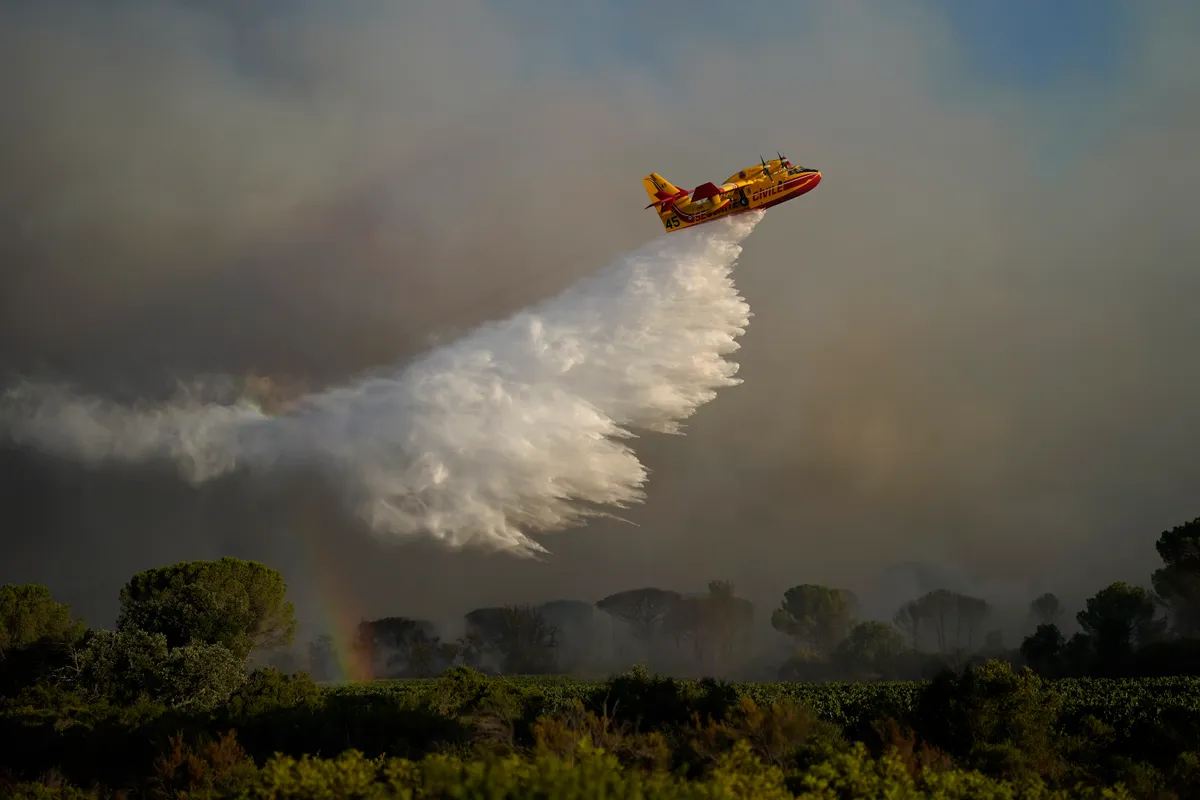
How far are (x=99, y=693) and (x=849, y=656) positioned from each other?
10708 centimetres

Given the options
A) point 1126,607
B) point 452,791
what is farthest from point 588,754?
point 1126,607

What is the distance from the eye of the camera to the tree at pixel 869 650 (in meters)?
135

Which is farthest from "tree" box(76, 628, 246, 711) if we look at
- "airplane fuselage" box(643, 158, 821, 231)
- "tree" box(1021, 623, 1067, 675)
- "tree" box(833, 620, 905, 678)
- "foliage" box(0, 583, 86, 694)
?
"tree" box(833, 620, 905, 678)

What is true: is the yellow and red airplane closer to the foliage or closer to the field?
the field

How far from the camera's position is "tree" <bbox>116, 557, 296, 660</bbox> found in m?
70.2

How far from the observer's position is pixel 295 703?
44.6m

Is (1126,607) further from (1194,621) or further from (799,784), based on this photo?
(799,784)

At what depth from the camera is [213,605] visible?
234 feet

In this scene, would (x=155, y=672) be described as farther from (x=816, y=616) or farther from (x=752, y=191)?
(x=816, y=616)

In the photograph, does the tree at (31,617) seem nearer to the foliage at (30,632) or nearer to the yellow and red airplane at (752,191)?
the foliage at (30,632)

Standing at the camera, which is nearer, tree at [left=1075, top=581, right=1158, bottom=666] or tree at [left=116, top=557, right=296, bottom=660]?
tree at [left=116, top=557, right=296, bottom=660]

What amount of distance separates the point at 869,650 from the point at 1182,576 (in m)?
53.1

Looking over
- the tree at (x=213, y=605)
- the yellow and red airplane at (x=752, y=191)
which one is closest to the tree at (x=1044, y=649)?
the yellow and red airplane at (x=752, y=191)

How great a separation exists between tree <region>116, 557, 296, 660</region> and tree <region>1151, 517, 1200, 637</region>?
80163 mm
